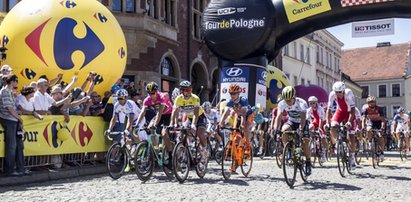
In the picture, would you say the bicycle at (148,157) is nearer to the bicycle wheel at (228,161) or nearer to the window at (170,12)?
the bicycle wheel at (228,161)

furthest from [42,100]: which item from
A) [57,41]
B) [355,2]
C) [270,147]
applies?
[355,2]

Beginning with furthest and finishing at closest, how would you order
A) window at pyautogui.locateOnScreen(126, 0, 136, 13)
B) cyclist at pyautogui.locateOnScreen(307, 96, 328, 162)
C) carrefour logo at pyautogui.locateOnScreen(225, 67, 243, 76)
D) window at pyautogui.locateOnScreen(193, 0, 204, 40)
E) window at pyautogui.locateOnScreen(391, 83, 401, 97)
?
window at pyautogui.locateOnScreen(391, 83, 401, 97) → window at pyautogui.locateOnScreen(193, 0, 204, 40) → window at pyautogui.locateOnScreen(126, 0, 136, 13) → carrefour logo at pyautogui.locateOnScreen(225, 67, 243, 76) → cyclist at pyautogui.locateOnScreen(307, 96, 328, 162)

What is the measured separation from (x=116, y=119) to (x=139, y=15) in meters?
10.2

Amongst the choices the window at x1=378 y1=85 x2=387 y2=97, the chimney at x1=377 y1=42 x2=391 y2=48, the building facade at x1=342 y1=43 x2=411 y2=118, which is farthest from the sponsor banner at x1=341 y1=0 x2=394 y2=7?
the chimney at x1=377 y1=42 x2=391 y2=48

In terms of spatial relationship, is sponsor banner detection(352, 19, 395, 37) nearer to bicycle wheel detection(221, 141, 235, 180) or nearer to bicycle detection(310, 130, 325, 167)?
bicycle detection(310, 130, 325, 167)

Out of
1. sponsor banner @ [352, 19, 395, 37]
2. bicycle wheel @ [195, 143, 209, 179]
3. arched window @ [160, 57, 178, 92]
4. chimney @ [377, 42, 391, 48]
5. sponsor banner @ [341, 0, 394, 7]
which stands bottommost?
bicycle wheel @ [195, 143, 209, 179]

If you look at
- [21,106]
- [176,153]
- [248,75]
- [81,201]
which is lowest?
[81,201]

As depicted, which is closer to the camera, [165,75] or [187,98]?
[187,98]

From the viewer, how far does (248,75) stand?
17.7 meters

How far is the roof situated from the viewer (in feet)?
247

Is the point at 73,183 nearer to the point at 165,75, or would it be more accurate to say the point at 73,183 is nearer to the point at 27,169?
the point at 27,169

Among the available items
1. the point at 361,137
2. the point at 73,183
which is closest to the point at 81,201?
the point at 73,183

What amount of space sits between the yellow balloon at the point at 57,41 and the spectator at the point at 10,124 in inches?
94.5

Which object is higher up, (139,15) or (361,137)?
(139,15)
